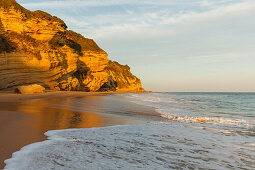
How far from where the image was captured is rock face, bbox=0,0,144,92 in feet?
78.0

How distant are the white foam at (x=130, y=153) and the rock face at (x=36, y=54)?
2324 centimetres

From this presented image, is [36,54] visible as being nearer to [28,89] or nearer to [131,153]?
[28,89]

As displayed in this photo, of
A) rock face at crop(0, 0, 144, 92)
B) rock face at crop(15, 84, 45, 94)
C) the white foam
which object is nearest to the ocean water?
the white foam

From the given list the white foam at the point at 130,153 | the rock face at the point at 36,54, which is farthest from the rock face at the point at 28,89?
the white foam at the point at 130,153

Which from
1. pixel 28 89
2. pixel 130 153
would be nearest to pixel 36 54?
pixel 28 89

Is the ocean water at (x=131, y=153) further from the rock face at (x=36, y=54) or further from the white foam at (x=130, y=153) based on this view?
the rock face at (x=36, y=54)

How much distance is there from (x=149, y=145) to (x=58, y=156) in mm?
2004

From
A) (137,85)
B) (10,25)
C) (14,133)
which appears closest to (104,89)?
(10,25)

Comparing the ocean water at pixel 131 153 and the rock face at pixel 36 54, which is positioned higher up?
the rock face at pixel 36 54

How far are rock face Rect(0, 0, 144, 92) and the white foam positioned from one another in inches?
915

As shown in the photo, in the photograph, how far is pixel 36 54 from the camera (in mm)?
26891

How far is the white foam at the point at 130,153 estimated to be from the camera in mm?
2961

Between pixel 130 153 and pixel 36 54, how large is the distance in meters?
27.6

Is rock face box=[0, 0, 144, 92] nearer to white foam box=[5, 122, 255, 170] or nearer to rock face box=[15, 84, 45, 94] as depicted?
rock face box=[15, 84, 45, 94]
